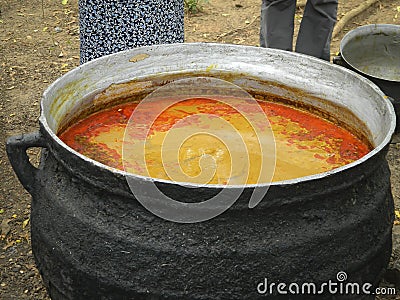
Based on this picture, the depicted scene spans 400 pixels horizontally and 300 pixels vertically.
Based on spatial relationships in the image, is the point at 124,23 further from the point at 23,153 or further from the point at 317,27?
the point at 23,153

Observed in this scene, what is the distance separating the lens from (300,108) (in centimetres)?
235

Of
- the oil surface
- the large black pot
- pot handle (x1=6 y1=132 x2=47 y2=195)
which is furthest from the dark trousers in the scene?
pot handle (x1=6 y1=132 x2=47 y2=195)

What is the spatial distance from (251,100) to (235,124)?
0.47 feet

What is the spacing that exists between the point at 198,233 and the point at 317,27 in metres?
3.04

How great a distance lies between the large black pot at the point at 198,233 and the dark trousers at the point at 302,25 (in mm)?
2395

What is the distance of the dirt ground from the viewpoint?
288cm

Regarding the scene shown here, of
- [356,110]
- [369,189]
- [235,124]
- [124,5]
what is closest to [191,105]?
[235,124]

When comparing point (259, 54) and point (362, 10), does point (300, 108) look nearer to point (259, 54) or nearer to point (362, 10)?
point (259, 54)

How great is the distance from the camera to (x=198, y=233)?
160cm

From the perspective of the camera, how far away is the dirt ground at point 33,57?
2.88 meters

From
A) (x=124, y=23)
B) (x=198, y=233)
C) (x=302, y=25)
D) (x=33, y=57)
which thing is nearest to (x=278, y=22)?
(x=302, y=25)

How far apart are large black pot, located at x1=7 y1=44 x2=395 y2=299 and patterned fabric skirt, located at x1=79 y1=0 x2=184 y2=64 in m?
1.63

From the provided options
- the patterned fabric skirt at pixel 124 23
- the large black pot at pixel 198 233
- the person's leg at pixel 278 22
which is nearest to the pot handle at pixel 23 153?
the large black pot at pixel 198 233

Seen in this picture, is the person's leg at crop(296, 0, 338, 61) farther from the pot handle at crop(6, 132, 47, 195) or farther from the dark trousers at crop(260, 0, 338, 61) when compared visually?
the pot handle at crop(6, 132, 47, 195)
